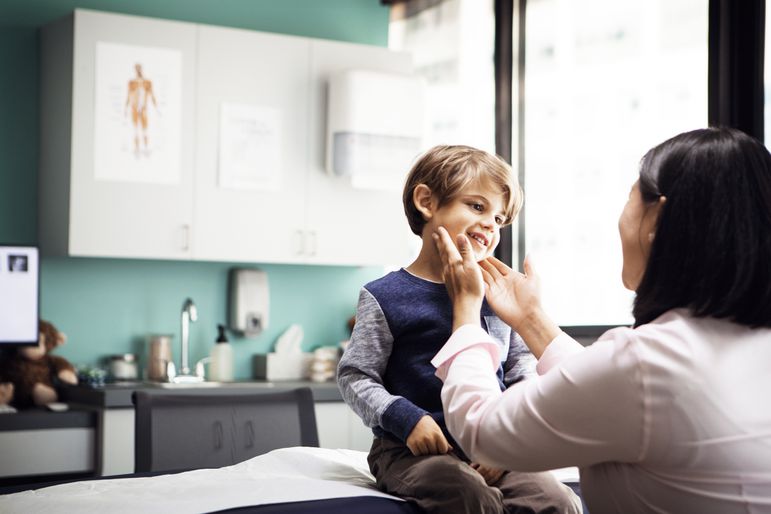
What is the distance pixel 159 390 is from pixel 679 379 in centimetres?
267

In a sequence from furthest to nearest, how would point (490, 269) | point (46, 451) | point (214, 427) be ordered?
point (46, 451)
point (214, 427)
point (490, 269)

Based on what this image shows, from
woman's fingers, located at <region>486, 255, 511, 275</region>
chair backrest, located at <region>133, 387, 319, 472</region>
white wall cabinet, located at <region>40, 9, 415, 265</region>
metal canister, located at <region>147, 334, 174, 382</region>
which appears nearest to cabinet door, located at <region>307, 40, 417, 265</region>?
white wall cabinet, located at <region>40, 9, 415, 265</region>

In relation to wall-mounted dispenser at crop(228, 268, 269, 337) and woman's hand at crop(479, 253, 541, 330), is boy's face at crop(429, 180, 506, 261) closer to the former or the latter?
woman's hand at crop(479, 253, 541, 330)

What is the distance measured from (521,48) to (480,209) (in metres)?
2.41

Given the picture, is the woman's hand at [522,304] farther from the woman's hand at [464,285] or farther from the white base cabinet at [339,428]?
the white base cabinet at [339,428]

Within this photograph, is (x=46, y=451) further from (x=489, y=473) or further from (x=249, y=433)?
(x=489, y=473)

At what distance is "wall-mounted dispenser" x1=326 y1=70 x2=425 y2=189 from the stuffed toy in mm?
1330

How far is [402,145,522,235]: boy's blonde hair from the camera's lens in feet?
6.01

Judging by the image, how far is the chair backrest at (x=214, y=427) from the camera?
1.95 meters

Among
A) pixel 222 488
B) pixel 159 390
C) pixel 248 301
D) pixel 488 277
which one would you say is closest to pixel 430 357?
pixel 488 277

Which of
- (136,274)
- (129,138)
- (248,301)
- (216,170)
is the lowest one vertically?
(248,301)

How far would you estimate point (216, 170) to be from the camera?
152 inches

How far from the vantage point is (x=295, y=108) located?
4055 mm

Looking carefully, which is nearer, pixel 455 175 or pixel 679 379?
pixel 679 379
